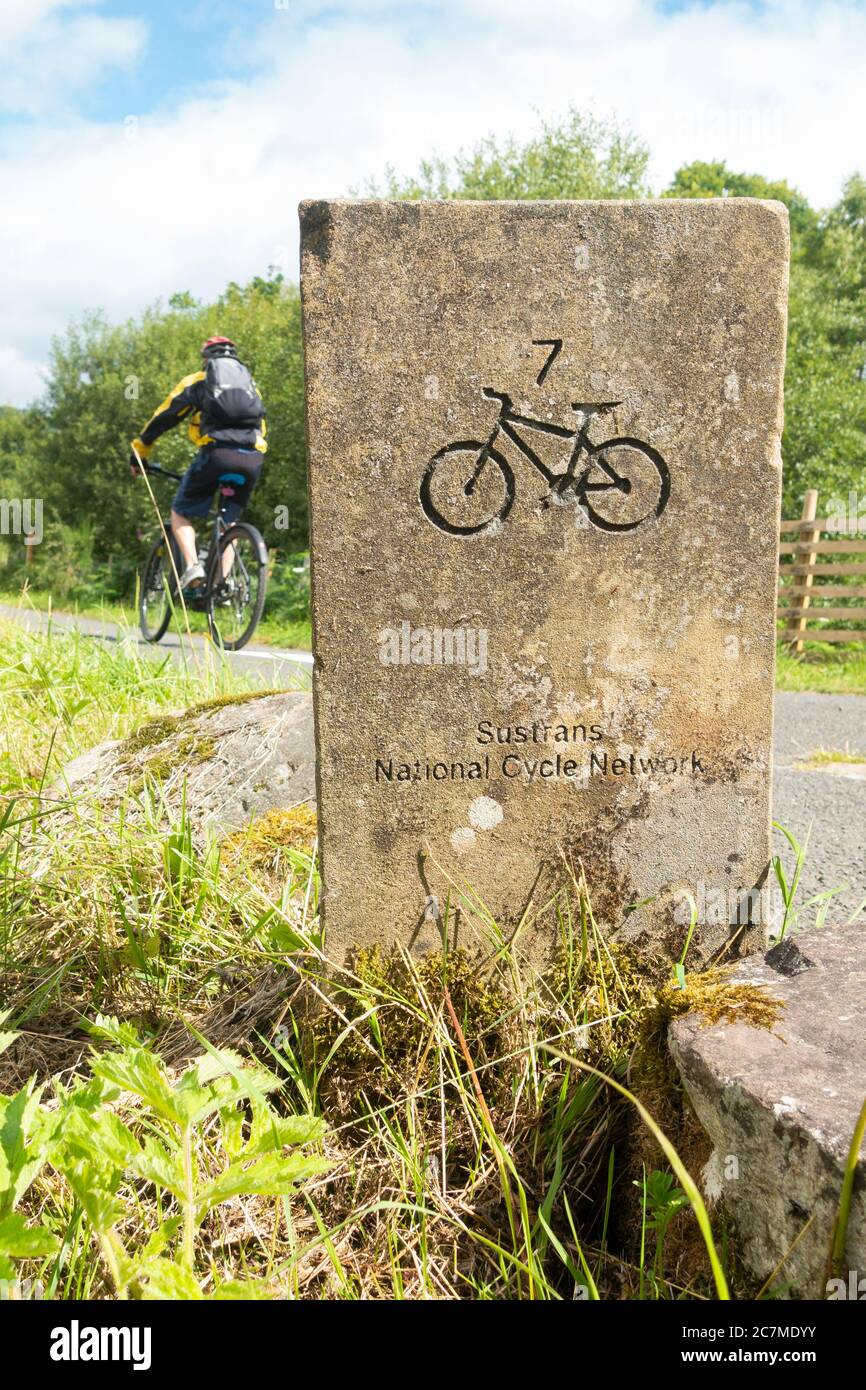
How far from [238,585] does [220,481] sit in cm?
66

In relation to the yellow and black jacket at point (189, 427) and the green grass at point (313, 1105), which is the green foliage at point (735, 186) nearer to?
the yellow and black jacket at point (189, 427)

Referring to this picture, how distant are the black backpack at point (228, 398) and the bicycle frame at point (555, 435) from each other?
4.28m

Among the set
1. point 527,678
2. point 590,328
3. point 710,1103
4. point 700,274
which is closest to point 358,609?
point 527,678

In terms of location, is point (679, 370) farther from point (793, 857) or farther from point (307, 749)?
point (793, 857)

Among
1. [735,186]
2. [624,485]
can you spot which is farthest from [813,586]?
[735,186]

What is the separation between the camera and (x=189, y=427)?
6.12 m

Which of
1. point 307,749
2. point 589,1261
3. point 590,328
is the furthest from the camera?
point 307,749

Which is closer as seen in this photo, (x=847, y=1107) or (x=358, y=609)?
(x=847, y=1107)

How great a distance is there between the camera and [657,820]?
2.03 metres

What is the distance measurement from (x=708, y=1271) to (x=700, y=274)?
1.67 metres

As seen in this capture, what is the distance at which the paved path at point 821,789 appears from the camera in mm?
3092
